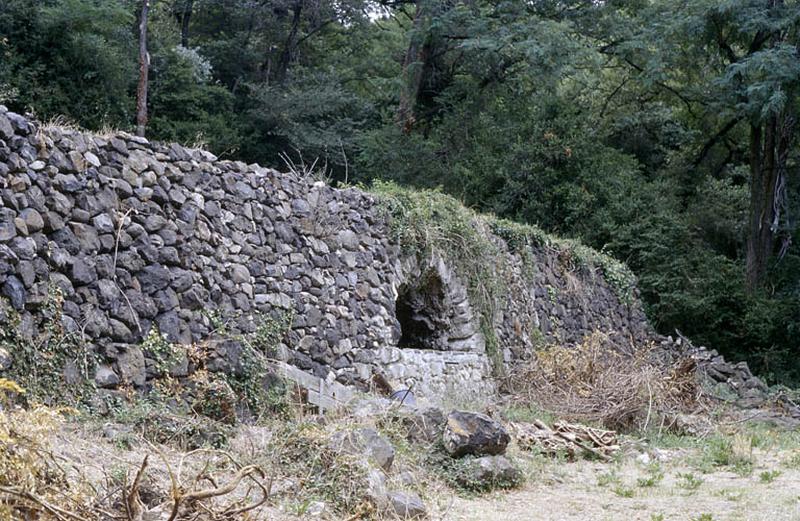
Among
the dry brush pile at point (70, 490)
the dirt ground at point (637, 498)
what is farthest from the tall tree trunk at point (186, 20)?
the dry brush pile at point (70, 490)

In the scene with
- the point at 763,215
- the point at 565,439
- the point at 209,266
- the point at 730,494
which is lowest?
the point at 565,439

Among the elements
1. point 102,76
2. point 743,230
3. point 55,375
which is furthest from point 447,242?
point 743,230

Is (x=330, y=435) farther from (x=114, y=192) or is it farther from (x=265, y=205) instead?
(x=265, y=205)

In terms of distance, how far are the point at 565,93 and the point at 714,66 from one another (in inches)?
176

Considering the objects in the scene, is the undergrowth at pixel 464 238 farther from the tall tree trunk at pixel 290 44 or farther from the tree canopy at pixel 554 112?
the tall tree trunk at pixel 290 44

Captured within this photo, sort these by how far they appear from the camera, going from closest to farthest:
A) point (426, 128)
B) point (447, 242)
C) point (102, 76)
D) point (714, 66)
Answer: point (447, 242) → point (102, 76) → point (714, 66) → point (426, 128)

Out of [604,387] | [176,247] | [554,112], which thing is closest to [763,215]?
[554,112]

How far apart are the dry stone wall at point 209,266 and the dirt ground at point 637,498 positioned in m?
2.91

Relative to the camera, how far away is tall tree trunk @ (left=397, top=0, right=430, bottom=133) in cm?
2162

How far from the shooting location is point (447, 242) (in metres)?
11.3

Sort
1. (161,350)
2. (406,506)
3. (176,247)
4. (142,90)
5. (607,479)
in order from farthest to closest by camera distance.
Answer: (142,90) < (176,247) < (161,350) < (607,479) < (406,506)

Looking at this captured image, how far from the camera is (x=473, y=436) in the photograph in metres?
6.58

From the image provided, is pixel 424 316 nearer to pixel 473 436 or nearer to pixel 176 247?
pixel 176 247

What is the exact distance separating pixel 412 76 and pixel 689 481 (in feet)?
54.5
